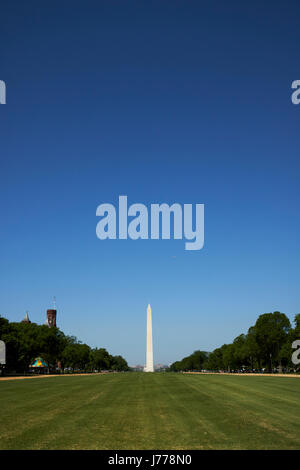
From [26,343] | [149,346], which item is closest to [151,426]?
[26,343]

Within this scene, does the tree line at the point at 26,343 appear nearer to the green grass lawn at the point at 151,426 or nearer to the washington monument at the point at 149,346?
the washington monument at the point at 149,346

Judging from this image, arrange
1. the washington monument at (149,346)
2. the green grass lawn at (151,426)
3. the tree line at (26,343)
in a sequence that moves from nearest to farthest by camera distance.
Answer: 1. the green grass lawn at (151,426)
2. the tree line at (26,343)
3. the washington monument at (149,346)

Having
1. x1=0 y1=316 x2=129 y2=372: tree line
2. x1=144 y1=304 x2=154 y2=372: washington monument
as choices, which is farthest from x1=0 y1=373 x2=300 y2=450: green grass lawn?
x1=144 y1=304 x2=154 y2=372: washington monument

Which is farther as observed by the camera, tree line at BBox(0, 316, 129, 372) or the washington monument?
the washington monument

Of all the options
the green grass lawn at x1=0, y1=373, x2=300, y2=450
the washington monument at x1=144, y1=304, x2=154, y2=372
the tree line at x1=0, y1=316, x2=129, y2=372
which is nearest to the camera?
the green grass lawn at x1=0, y1=373, x2=300, y2=450

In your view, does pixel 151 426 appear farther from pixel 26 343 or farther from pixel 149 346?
pixel 149 346

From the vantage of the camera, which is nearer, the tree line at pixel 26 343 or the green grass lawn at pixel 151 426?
the green grass lawn at pixel 151 426

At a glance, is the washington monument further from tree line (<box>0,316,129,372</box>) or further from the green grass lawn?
the green grass lawn

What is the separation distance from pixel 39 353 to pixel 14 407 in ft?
333

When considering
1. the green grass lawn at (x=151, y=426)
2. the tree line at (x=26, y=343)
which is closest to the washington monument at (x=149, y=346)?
the tree line at (x=26, y=343)

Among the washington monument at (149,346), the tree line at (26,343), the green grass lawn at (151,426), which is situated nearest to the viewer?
the green grass lawn at (151,426)

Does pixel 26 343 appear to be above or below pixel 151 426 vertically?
below

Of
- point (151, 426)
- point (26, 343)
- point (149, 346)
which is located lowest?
point (149, 346)
